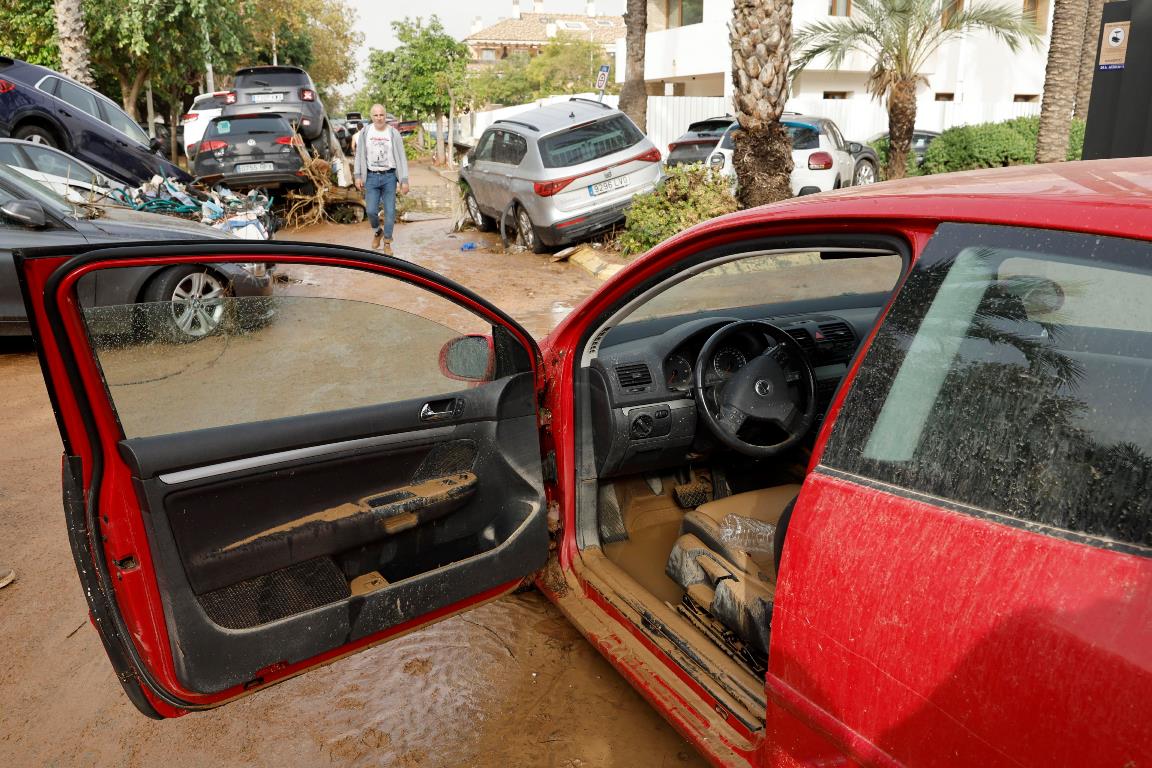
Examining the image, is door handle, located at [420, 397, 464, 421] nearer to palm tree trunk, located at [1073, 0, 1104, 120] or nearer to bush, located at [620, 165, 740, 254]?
bush, located at [620, 165, 740, 254]

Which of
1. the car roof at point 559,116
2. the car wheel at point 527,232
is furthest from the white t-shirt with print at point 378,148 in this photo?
the car wheel at point 527,232

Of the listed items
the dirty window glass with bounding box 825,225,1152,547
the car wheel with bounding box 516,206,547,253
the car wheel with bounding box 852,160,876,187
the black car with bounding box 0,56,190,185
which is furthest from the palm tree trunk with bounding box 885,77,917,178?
the dirty window glass with bounding box 825,225,1152,547

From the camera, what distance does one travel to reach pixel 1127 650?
125cm

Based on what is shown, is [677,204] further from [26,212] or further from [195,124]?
[195,124]

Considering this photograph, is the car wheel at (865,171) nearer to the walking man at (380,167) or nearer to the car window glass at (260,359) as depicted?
the walking man at (380,167)

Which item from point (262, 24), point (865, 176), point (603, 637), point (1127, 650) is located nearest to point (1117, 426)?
point (1127, 650)

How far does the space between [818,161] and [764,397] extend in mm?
11455

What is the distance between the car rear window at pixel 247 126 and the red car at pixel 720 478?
1185 cm

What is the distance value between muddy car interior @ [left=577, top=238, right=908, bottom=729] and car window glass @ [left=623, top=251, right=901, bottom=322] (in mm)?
224

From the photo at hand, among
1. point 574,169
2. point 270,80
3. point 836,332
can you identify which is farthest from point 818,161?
point 270,80

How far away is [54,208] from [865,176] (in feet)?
45.0

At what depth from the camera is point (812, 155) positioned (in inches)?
534

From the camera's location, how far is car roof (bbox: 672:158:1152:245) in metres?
1.47

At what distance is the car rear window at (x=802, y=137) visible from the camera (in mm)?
13738
